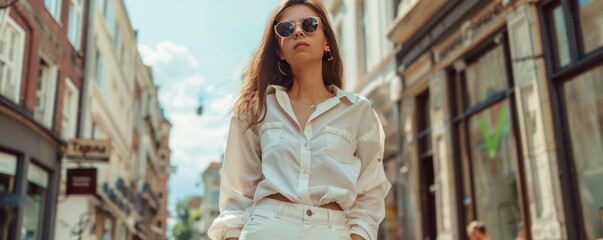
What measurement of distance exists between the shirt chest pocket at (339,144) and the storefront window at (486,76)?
878cm

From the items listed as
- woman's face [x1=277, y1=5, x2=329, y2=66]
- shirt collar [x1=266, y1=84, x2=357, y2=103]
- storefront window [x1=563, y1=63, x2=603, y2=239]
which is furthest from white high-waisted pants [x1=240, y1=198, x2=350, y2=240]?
storefront window [x1=563, y1=63, x2=603, y2=239]

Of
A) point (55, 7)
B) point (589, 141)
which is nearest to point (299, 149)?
point (589, 141)

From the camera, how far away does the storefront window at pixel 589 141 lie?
7789mm

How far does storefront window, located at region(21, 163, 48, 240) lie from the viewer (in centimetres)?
1267

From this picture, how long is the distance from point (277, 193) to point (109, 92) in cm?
2394

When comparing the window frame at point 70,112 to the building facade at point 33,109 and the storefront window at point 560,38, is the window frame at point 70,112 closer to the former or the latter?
the building facade at point 33,109

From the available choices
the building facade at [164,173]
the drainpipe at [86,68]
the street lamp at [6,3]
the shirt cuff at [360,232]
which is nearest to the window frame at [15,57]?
the street lamp at [6,3]

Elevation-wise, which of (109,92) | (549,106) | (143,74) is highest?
(143,74)

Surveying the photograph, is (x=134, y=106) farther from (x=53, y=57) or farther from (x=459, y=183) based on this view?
(x=459, y=183)

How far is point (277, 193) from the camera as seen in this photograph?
6.64ft

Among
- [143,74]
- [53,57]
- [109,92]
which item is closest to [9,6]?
[53,57]

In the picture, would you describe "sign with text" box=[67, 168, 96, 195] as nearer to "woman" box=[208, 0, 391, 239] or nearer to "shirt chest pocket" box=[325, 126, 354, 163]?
"woman" box=[208, 0, 391, 239]

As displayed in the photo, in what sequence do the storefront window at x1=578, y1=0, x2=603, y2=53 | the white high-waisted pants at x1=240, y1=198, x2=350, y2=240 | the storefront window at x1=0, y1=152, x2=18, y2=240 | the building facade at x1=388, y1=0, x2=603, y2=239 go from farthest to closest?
the storefront window at x1=0, y1=152, x2=18, y2=240 → the building facade at x1=388, y1=0, x2=603, y2=239 → the storefront window at x1=578, y1=0, x2=603, y2=53 → the white high-waisted pants at x1=240, y1=198, x2=350, y2=240

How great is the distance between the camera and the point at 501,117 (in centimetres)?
1038
